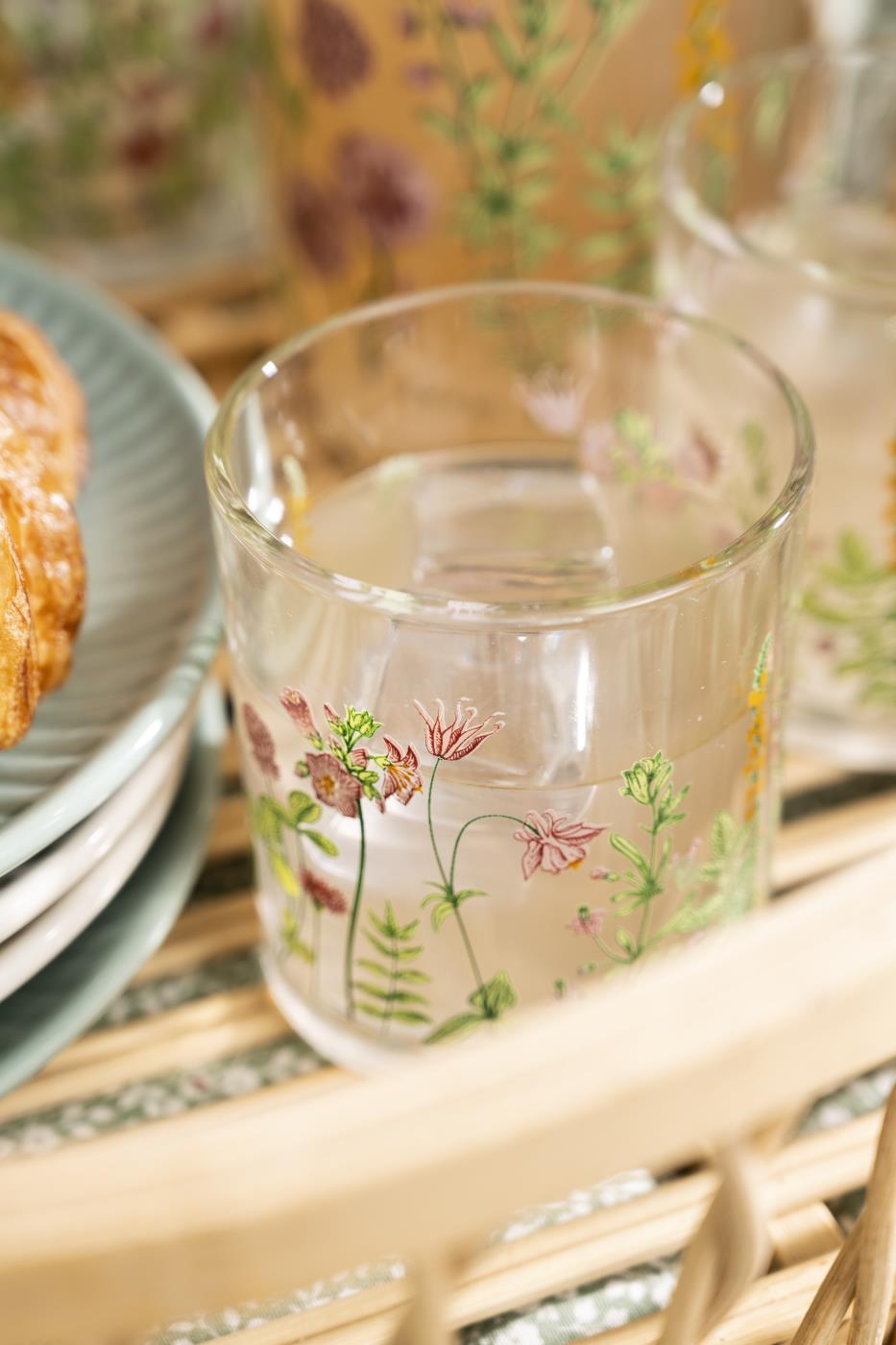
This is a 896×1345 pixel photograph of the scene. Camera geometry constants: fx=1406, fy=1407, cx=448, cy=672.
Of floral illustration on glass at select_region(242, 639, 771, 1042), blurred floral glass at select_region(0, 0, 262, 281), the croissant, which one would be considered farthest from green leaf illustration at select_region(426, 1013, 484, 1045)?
blurred floral glass at select_region(0, 0, 262, 281)

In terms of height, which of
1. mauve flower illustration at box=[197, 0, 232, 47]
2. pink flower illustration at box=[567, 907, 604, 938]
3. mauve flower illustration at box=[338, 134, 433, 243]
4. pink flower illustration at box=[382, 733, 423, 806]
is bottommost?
pink flower illustration at box=[567, 907, 604, 938]

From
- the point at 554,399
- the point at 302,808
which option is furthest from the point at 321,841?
the point at 554,399

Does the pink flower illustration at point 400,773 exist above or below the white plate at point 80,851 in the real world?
above

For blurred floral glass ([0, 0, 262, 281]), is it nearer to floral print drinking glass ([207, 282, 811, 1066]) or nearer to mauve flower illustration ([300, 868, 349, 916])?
floral print drinking glass ([207, 282, 811, 1066])

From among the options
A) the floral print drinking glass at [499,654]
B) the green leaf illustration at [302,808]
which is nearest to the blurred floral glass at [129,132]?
the floral print drinking glass at [499,654]

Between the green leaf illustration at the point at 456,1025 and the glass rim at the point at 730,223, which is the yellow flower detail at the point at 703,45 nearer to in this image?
the glass rim at the point at 730,223
